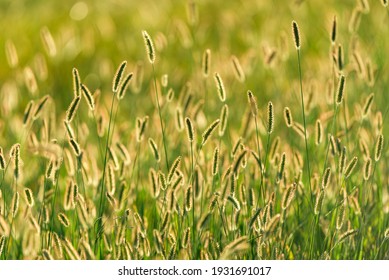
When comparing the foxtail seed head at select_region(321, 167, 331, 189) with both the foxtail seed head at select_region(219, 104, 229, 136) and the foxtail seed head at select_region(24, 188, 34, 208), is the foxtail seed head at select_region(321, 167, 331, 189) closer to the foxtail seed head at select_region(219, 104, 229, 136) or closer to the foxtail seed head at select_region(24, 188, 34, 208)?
the foxtail seed head at select_region(219, 104, 229, 136)

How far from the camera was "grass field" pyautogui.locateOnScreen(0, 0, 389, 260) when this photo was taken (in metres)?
2.66

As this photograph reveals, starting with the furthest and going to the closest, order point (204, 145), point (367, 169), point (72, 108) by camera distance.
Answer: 1. point (204, 145)
2. point (367, 169)
3. point (72, 108)

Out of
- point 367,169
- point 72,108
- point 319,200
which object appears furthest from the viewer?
point 367,169

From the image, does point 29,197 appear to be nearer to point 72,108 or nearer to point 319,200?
point 72,108

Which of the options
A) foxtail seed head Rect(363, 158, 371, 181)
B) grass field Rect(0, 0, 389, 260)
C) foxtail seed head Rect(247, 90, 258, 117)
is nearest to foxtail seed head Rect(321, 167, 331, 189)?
grass field Rect(0, 0, 389, 260)

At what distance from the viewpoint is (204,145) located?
3875mm

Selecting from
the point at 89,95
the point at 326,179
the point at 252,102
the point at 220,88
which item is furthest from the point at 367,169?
the point at 89,95

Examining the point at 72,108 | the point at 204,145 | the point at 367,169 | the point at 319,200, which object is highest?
the point at 204,145

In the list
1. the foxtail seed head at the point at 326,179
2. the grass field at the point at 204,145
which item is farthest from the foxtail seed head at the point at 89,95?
the foxtail seed head at the point at 326,179

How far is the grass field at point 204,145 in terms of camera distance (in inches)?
105
